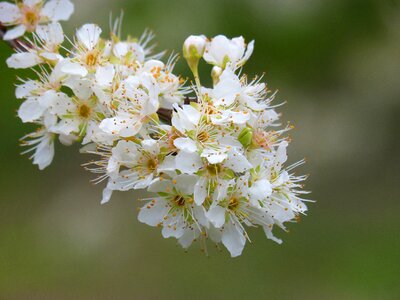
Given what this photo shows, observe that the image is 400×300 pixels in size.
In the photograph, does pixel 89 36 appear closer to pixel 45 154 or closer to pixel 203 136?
pixel 45 154

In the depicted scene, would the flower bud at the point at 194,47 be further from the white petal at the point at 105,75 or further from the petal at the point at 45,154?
the petal at the point at 45,154

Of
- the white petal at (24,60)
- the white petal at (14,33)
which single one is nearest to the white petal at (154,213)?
the white petal at (24,60)

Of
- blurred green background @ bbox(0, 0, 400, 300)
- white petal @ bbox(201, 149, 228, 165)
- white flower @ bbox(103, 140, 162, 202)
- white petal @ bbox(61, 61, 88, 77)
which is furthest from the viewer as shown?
blurred green background @ bbox(0, 0, 400, 300)

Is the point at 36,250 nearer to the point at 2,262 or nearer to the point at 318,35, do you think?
the point at 2,262

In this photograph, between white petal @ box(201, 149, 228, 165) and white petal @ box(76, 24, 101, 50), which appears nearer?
white petal @ box(201, 149, 228, 165)

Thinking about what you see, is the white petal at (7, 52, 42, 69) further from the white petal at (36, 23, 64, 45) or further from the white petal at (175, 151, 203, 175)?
the white petal at (175, 151, 203, 175)

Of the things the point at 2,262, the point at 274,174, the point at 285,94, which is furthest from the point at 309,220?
the point at 274,174

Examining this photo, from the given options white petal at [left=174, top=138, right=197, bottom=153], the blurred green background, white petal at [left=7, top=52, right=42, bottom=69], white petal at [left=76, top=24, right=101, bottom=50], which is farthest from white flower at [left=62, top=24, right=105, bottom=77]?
the blurred green background
